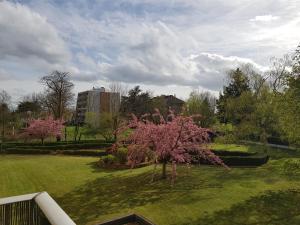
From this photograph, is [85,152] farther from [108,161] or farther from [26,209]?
[26,209]

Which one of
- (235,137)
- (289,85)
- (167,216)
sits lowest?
(167,216)

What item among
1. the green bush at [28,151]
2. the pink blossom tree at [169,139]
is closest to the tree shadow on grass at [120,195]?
the pink blossom tree at [169,139]

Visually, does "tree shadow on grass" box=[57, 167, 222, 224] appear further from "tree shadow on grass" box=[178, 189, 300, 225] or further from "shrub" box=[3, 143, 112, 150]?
"shrub" box=[3, 143, 112, 150]

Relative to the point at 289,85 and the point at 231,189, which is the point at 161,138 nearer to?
the point at 231,189

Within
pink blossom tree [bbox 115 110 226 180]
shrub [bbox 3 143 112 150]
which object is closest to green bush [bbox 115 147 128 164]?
pink blossom tree [bbox 115 110 226 180]

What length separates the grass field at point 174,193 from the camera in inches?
489

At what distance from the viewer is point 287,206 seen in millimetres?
13594

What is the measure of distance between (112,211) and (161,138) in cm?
601

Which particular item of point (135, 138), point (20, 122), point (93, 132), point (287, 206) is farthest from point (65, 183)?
point (20, 122)

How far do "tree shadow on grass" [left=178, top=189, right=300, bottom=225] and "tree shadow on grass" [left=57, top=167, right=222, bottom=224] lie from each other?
1.91m

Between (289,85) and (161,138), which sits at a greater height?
(289,85)

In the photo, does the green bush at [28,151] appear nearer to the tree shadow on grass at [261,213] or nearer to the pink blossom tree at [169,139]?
the pink blossom tree at [169,139]

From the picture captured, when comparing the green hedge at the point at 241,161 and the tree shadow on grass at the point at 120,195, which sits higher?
the green hedge at the point at 241,161

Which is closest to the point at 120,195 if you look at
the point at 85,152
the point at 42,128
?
the point at 85,152
